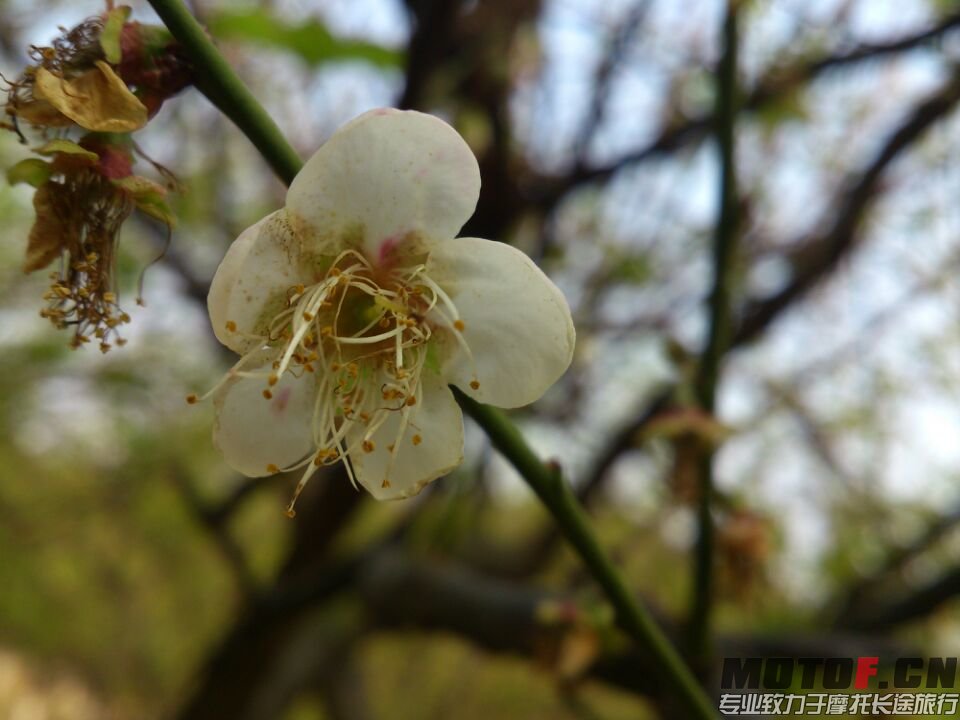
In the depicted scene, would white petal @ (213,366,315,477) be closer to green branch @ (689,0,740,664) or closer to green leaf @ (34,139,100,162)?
green leaf @ (34,139,100,162)

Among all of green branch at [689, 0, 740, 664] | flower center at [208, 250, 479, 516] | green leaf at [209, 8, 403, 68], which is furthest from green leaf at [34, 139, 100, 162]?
green leaf at [209, 8, 403, 68]

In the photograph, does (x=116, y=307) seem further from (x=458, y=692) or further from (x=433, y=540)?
(x=458, y=692)

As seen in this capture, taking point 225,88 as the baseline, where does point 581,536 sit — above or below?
below

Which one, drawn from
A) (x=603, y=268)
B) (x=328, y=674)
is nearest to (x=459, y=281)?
(x=603, y=268)

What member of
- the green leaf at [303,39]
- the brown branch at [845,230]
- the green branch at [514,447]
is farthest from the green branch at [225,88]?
the brown branch at [845,230]

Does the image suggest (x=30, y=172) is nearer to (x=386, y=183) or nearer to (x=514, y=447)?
(x=386, y=183)

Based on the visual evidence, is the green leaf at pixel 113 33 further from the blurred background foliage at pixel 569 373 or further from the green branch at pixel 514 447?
the blurred background foliage at pixel 569 373

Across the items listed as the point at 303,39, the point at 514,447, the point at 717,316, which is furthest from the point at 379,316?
the point at 303,39
